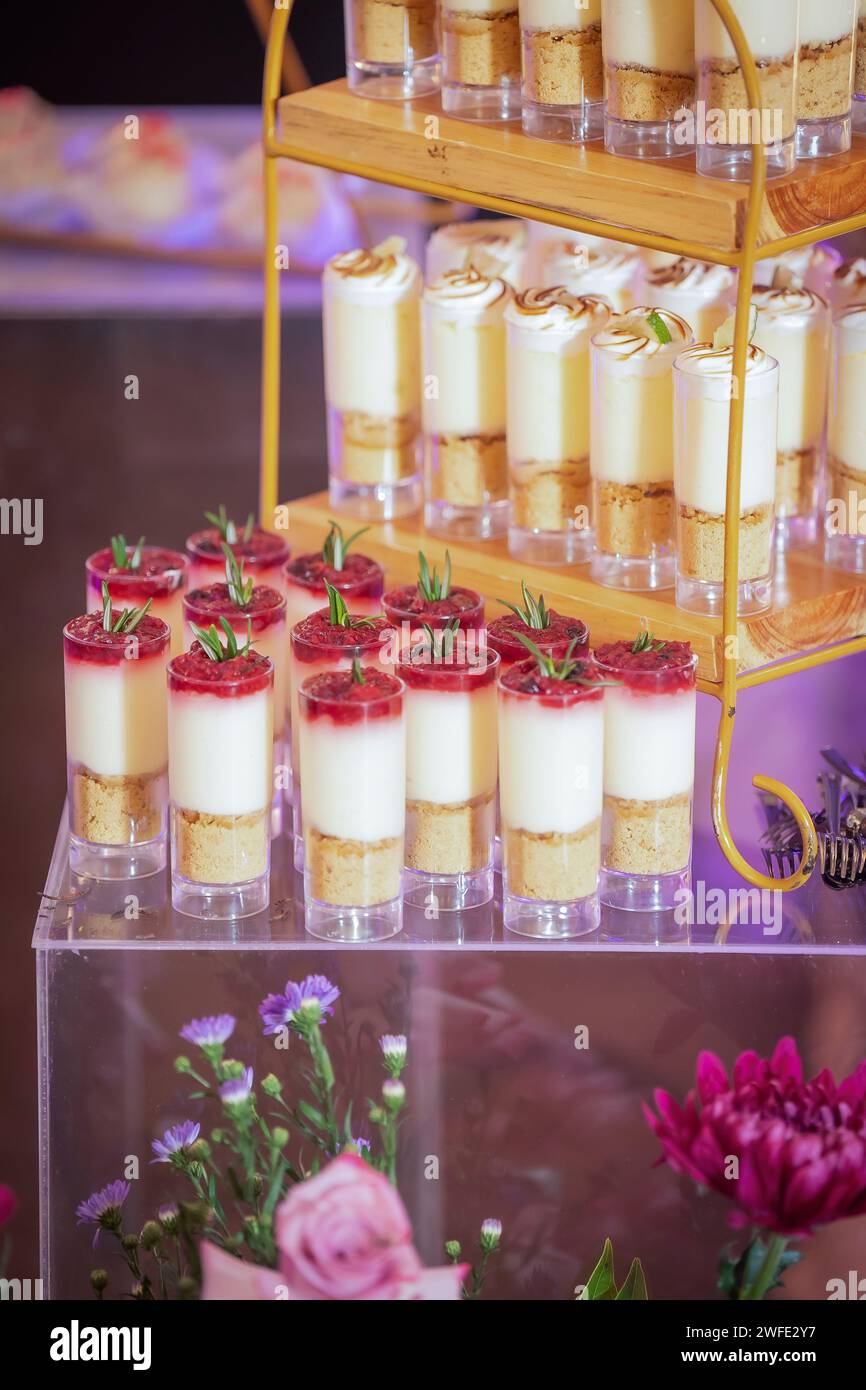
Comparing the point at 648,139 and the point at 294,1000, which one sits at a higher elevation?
the point at 648,139

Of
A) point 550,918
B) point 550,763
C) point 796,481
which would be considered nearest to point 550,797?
point 550,763

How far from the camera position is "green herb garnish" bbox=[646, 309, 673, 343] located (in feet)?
6.88

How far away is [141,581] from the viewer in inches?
89.8

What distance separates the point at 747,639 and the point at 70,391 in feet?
12.7

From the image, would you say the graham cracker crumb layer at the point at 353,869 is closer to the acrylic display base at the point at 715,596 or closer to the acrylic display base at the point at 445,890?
the acrylic display base at the point at 445,890

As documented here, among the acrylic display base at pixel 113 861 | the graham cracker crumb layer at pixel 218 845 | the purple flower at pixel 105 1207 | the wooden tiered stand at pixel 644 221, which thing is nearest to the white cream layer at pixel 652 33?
the wooden tiered stand at pixel 644 221

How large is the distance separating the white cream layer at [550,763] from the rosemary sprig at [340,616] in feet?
0.75

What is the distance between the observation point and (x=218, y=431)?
5.44 m

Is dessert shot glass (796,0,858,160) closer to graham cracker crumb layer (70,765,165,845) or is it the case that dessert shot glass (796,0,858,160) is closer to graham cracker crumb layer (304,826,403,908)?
graham cracker crumb layer (304,826,403,908)

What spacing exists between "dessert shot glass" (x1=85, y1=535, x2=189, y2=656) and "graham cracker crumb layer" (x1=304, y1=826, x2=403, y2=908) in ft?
1.30

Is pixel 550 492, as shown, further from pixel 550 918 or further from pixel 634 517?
pixel 550 918

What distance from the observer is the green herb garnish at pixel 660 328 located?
2.10 metres

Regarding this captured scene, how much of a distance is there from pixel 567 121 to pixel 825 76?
0.29 metres

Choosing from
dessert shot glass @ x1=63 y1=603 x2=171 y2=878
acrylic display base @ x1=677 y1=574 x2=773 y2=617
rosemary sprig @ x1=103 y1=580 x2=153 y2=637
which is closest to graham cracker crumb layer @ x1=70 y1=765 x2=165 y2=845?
dessert shot glass @ x1=63 y1=603 x2=171 y2=878
